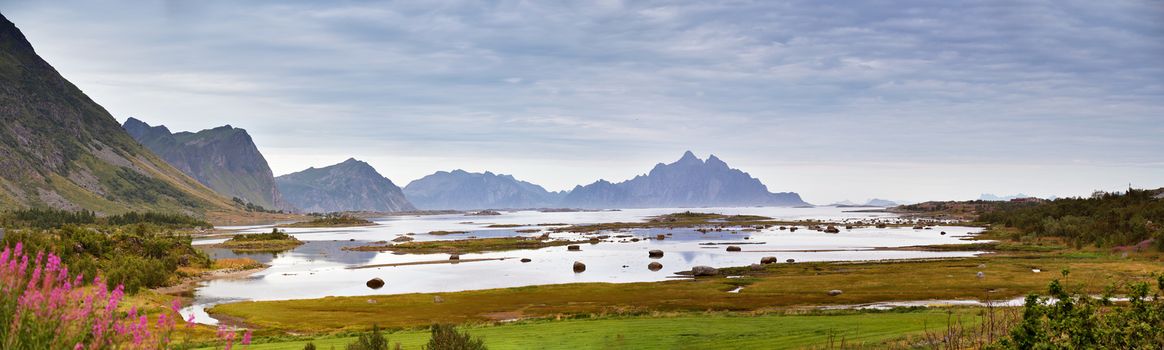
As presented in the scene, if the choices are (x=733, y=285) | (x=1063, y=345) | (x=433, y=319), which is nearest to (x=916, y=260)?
(x=733, y=285)

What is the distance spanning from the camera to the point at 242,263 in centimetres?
10075

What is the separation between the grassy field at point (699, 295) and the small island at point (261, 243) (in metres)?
84.3

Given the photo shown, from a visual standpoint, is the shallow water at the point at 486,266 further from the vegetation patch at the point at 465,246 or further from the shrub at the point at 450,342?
the shrub at the point at 450,342

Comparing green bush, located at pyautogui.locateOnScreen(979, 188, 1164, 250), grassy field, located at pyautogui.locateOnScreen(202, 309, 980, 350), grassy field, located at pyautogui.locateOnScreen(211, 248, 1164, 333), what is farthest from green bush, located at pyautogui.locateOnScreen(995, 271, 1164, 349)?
green bush, located at pyautogui.locateOnScreen(979, 188, 1164, 250)

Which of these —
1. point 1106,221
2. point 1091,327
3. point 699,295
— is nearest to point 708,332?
point 1091,327

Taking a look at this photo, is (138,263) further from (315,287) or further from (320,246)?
(320,246)

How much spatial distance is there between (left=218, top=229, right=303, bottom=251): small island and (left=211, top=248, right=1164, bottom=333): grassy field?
276 feet

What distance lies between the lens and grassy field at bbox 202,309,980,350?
2880cm

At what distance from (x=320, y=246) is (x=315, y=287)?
245 ft

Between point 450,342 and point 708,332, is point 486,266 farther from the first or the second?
point 450,342

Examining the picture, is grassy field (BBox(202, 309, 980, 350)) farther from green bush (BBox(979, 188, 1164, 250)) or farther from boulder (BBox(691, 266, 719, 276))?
green bush (BBox(979, 188, 1164, 250))

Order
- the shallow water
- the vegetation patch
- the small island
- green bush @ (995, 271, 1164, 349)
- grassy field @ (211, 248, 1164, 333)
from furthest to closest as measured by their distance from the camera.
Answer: the small island → the vegetation patch → the shallow water → grassy field @ (211, 248, 1164, 333) → green bush @ (995, 271, 1164, 349)

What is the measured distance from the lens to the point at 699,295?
194ft

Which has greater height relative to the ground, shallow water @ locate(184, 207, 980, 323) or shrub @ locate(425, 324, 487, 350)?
shrub @ locate(425, 324, 487, 350)
